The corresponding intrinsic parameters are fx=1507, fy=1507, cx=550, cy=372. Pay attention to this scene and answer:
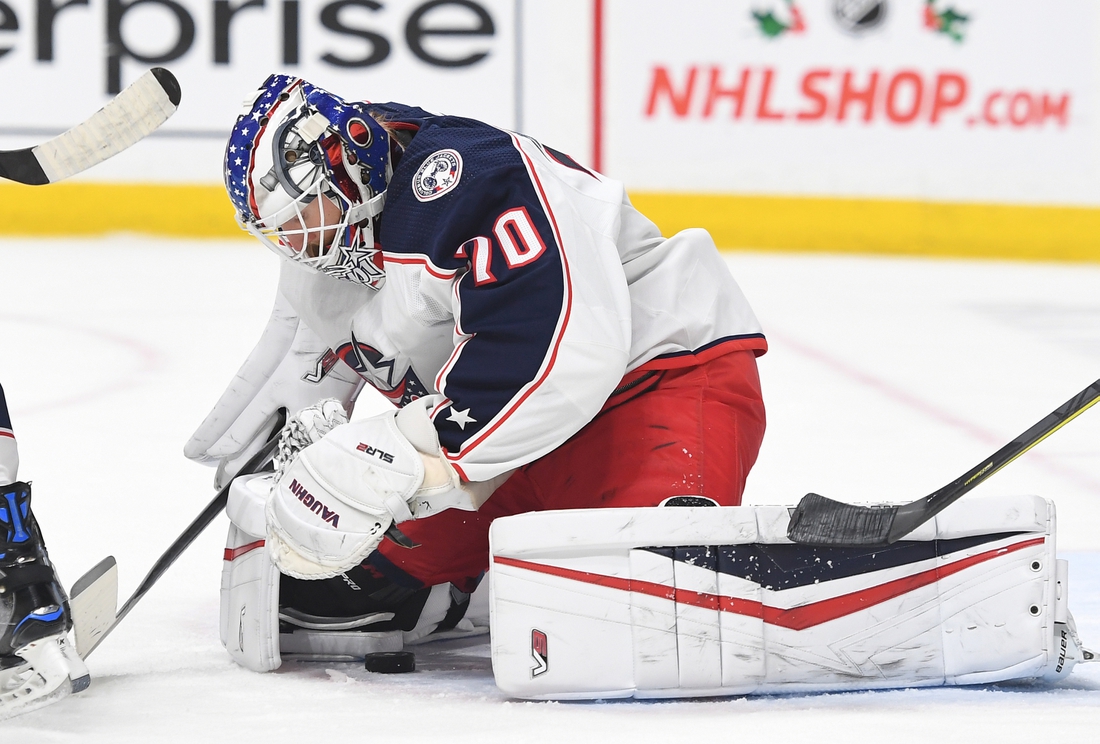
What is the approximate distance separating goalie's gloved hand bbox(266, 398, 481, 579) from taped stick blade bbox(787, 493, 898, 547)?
38 cm

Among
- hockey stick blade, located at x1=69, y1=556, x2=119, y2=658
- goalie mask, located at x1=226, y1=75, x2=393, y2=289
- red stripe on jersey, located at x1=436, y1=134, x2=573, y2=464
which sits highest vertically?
goalie mask, located at x1=226, y1=75, x2=393, y2=289

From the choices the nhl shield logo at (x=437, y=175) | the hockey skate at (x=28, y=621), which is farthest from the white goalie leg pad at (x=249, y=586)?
the nhl shield logo at (x=437, y=175)

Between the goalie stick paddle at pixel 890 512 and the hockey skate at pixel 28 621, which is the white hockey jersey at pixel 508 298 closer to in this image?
the goalie stick paddle at pixel 890 512

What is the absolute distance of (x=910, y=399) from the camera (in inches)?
146

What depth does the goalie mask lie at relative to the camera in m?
1.73

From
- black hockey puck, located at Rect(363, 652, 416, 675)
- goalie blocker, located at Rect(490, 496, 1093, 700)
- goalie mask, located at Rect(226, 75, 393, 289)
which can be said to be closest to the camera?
goalie blocker, located at Rect(490, 496, 1093, 700)

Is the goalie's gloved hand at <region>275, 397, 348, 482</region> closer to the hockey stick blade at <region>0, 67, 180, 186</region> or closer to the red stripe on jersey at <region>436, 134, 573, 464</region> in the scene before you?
the red stripe on jersey at <region>436, 134, 573, 464</region>

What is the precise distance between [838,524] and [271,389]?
0.83m

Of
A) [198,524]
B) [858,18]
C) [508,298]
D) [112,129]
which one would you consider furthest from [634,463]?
[858,18]

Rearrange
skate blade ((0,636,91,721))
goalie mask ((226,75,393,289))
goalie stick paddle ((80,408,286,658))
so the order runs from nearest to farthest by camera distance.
→ 1. skate blade ((0,636,91,721))
2. goalie mask ((226,75,393,289))
3. goalie stick paddle ((80,408,286,658))

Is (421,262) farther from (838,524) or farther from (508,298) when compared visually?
(838,524)

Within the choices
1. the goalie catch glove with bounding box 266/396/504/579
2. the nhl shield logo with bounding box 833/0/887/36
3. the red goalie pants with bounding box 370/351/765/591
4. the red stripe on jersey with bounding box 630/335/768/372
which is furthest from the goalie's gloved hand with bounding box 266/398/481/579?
the nhl shield logo with bounding box 833/0/887/36

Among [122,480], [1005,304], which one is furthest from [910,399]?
[122,480]

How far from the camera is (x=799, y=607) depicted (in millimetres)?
1657
